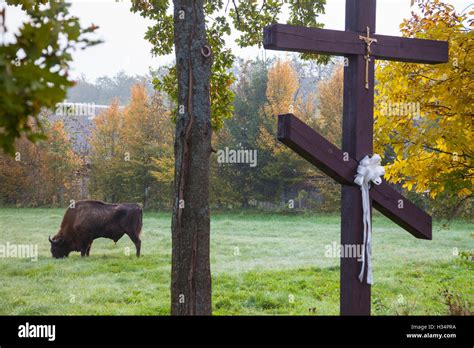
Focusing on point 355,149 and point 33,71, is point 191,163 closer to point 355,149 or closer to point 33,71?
point 355,149

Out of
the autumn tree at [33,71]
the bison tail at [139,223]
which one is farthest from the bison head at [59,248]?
the autumn tree at [33,71]

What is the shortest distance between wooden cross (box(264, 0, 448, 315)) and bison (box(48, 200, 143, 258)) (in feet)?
20.1

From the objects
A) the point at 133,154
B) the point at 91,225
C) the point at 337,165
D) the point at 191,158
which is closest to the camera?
the point at 337,165

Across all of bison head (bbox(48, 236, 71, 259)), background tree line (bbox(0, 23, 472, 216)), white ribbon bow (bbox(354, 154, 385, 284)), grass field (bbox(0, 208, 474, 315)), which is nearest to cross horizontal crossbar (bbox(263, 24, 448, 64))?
white ribbon bow (bbox(354, 154, 385, 284))

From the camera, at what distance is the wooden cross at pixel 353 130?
129 inches

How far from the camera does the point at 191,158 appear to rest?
13.6 feet

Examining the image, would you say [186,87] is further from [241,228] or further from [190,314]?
[241,228]

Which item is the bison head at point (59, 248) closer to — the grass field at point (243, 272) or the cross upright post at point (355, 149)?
the grass field at point (243, 272)

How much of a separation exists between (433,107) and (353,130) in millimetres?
2494

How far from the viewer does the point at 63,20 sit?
142 centimetres

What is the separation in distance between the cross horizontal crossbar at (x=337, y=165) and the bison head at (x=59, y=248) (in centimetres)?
660

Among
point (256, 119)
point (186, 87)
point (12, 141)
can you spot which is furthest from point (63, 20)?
point (256, 119)

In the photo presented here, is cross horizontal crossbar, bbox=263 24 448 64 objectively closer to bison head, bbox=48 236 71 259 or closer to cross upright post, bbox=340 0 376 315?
cross upright post, bbox=340 0 376 315

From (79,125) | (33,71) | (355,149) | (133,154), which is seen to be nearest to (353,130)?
(355,149)
